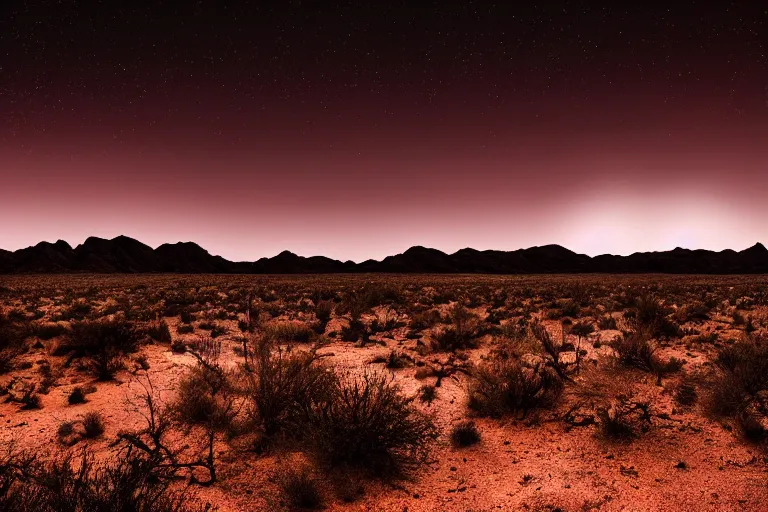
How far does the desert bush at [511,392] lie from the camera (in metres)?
6.50

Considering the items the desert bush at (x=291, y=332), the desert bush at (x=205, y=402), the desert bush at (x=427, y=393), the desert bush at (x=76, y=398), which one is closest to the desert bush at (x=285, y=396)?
the desert bush at (x=205, y=402)

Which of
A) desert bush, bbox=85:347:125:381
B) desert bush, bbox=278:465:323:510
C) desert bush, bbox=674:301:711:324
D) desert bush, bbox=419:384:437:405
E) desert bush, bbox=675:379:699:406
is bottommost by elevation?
desert bush, bbox=278:465:323:510

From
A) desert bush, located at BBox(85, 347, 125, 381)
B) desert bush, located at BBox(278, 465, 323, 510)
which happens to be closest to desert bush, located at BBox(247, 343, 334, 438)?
desert bush, located at BBox(278, 465, 323, 510)

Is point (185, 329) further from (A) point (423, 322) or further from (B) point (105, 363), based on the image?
(A) point (423, 322)

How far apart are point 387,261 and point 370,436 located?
17796cm

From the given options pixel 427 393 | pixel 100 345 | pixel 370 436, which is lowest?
pixel 427 393

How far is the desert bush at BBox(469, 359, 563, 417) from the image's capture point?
6504 mm

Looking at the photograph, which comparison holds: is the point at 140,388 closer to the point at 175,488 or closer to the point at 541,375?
the point at 175,488

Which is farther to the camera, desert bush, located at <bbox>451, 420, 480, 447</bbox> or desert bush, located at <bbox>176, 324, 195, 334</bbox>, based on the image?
desert bush, located at <bbox>176, 324, 195, 334</bbox>

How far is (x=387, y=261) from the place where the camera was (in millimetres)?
183000

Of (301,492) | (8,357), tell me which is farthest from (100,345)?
(301,492)

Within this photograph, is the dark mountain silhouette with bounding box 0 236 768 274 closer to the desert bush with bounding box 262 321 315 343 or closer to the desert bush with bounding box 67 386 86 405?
the desert bush with bounding box 262 321 315 343

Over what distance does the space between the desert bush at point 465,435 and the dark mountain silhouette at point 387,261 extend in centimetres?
15417

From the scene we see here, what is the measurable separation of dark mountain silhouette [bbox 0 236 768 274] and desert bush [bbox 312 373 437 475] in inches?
6043
